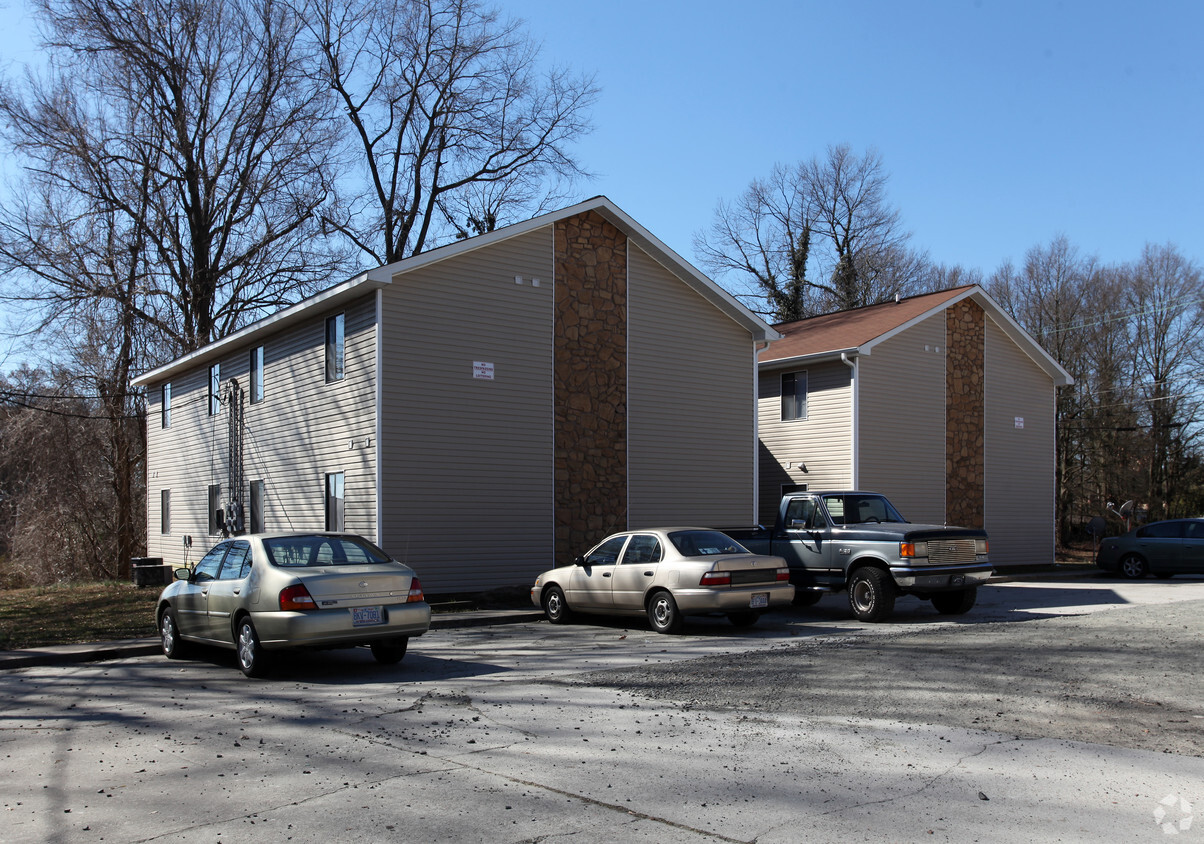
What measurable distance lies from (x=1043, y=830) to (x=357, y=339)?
15.6 meters

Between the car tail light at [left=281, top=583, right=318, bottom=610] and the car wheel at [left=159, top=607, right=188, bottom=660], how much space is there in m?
2.84

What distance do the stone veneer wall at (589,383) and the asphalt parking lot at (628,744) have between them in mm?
8002

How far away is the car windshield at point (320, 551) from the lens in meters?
10.6

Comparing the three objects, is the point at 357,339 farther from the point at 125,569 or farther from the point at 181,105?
the point at 125,569

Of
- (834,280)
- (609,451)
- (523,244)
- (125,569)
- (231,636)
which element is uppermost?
(834,280)

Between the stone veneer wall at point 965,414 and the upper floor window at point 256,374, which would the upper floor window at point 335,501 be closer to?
the upper floor window at point 256,374

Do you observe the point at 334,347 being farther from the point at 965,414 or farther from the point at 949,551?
the point at 965,414

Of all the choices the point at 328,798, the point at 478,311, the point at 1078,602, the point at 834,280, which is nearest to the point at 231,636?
the point at 328,798

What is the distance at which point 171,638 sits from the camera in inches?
478

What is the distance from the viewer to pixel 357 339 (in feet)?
61.5

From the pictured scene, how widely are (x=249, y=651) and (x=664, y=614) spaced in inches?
221

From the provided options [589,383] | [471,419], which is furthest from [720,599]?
[589,383]

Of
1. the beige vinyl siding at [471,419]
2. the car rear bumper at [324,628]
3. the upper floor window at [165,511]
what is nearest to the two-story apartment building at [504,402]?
the beige vinyl siding at [471,419]

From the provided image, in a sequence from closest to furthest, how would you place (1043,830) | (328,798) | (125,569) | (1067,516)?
(1043,830), (328,798), (125,569), (1067,516)
